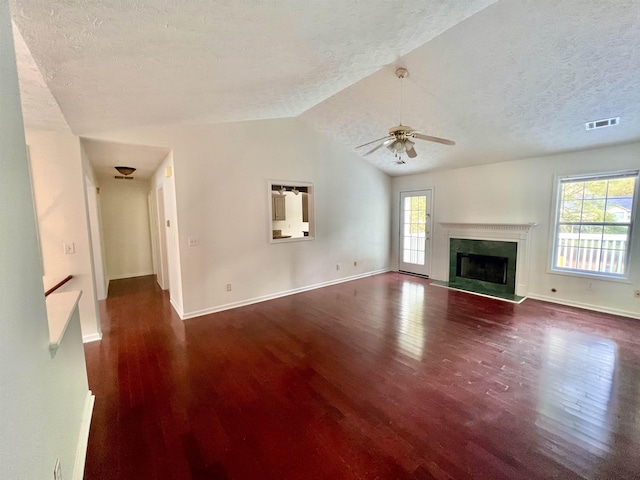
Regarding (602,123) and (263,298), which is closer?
(602,123)

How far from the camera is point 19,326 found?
34.2 inches

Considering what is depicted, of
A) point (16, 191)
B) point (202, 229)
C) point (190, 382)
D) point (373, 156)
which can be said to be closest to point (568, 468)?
point (190, 382)

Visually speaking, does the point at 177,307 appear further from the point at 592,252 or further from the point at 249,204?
the point at 592,252

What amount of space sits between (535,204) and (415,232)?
237 centimetres

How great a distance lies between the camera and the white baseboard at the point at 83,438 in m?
1.49

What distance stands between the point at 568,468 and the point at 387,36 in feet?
10.3

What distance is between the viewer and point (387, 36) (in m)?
2.15

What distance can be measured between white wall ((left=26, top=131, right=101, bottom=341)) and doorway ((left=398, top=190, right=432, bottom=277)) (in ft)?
19.4

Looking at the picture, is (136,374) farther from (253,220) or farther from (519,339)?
(519,339)

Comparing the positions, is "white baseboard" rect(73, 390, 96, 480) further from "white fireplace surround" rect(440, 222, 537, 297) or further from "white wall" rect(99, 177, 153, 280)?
"white fireplace surround" rect(440, 222, 537, 297)

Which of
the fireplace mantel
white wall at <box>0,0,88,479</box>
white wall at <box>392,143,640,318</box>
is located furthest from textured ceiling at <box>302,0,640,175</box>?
white wall at <box>0,0,88,479</box>

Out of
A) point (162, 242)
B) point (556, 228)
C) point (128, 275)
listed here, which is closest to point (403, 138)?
point (556, 228)

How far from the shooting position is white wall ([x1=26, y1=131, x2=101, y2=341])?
280cm

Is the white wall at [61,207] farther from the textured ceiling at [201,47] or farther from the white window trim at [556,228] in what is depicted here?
the white window trim at [556,228]
